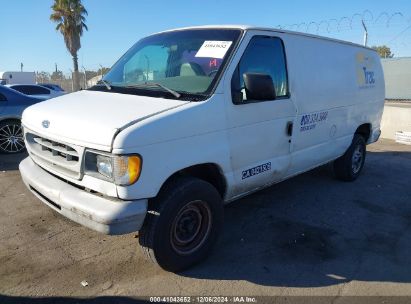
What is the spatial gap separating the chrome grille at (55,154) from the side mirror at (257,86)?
1.62 meters

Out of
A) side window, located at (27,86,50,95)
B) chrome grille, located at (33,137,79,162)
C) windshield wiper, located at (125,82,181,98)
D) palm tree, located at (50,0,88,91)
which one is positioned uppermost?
palm tree, located at (50,0,88,91)

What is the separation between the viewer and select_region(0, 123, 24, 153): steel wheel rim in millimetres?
8078

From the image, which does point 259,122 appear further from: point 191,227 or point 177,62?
point 191,227

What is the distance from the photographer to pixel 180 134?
3.29 metres

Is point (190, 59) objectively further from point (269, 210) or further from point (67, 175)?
point (269, 210)

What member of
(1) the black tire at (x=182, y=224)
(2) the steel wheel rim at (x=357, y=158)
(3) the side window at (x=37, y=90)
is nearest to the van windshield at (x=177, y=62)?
(1) the black tire at (x=182, y=224)

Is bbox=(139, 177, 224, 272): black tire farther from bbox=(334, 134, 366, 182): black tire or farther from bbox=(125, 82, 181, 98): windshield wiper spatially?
bbox=(334, 134, 366, 182): black tire

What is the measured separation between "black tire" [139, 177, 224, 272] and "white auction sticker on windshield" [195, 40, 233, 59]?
1268 mm

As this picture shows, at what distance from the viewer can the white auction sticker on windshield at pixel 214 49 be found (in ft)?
12.7

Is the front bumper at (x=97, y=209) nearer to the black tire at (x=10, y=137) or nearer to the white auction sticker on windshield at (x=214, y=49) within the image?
the white auction sticker on windshield at (x=214, y=49)

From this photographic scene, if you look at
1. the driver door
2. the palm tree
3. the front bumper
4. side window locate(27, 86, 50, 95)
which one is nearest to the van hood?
the front bumper

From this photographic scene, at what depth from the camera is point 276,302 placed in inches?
128

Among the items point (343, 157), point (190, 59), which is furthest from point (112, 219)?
point (343, 157)

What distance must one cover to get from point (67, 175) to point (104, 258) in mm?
963
